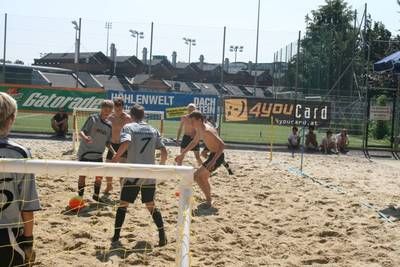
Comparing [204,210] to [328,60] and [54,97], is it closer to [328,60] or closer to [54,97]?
[54,97]

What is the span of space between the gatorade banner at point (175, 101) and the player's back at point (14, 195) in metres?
17.0

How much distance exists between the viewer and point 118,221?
637 cm

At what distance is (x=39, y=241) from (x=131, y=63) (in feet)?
151

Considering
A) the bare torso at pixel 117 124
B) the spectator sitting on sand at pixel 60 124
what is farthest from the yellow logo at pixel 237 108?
the bare torso at pixel 117 124

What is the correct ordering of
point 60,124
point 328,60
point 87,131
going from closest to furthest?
point 87,131 < point 60,124 < point 328,60

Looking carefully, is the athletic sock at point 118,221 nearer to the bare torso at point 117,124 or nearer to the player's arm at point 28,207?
the bare torso at point 117,124

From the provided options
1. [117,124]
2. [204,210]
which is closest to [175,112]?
[117,124]

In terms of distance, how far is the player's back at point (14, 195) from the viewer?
3146mm

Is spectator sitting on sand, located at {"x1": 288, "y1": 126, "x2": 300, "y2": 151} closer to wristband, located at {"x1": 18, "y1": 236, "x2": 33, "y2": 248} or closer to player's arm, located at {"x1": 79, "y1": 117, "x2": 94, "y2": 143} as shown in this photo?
player's arm, located at {"x1": 79, "y1": 117, "x2": 94, "y2": 143}

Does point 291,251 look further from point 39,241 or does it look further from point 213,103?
point 213,103

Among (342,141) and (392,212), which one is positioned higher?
(342,141)

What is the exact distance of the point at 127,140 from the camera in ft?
21.5

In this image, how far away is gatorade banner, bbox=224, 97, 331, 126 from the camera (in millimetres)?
20469

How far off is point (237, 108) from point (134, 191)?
1432 cm
